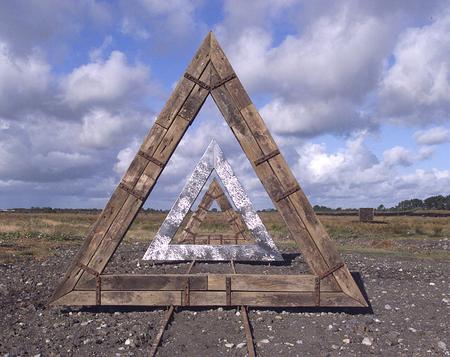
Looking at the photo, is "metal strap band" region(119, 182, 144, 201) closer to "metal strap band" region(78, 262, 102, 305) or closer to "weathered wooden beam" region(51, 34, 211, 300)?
"weathered wooden beam" region(51, 34, 211, 300)

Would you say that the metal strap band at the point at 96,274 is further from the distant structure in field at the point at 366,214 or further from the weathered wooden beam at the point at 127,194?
the distant structure in field at the point at 366,214

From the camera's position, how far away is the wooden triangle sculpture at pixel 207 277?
6809mm

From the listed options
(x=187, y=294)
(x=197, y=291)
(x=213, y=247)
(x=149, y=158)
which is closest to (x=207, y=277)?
(x=197, y=291)

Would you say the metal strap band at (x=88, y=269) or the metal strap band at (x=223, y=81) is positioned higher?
the metal strap band at (x=223, y=81)

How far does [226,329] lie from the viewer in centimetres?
657

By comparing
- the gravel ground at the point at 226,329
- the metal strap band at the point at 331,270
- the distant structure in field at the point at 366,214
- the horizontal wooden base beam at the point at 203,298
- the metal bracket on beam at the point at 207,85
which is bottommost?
the gravel ground at the point at 226,329

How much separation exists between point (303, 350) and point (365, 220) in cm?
4850

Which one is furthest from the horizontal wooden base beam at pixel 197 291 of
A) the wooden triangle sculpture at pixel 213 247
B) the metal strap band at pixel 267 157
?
the wooden triangle sculpture at pixel 213 247

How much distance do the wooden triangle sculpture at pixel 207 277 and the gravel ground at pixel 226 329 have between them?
0.33m

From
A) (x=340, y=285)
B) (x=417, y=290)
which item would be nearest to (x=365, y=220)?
(x=417, y=290)

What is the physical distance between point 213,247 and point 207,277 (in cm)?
559

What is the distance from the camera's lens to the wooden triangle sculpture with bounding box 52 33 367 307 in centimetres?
681

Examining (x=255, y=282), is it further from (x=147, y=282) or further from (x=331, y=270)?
(x=147, y=282)

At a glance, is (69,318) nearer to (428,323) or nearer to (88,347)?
(88,347)
